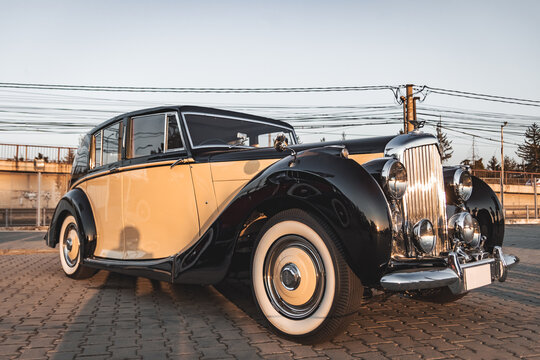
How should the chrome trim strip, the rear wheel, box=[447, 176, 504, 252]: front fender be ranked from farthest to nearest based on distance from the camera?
1. the rear wheel
2. box=[447, 176, 504, 252]: front fender
3. the chrome trim strip

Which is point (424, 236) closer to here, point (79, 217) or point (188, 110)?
point (188, 110)

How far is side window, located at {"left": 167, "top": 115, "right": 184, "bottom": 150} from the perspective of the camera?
4.31m

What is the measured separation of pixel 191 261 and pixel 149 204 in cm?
101

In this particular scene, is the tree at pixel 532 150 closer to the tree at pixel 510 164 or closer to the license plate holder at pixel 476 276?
the tree at pixel 510 164

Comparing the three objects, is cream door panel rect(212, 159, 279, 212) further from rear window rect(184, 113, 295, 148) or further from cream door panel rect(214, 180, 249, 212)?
rear window rect(184, 113, 295, 148)

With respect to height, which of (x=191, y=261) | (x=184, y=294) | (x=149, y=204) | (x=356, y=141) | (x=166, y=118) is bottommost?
(x=184, y=294)

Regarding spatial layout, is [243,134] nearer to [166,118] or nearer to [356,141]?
[166,118]

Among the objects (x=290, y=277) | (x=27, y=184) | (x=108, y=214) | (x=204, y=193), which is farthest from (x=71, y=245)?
(x=27, y=184)

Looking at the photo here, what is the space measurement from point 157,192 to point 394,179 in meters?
2.29

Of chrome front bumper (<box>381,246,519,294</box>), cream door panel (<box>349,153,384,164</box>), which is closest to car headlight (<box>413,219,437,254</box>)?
chrome front bumper (<box>381,246,519,294</box>)

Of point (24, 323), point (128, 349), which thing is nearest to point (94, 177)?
point (24, 323)

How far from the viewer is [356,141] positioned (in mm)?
3492

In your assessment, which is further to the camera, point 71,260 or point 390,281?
point 71,260

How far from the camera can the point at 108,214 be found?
495 centimetres
